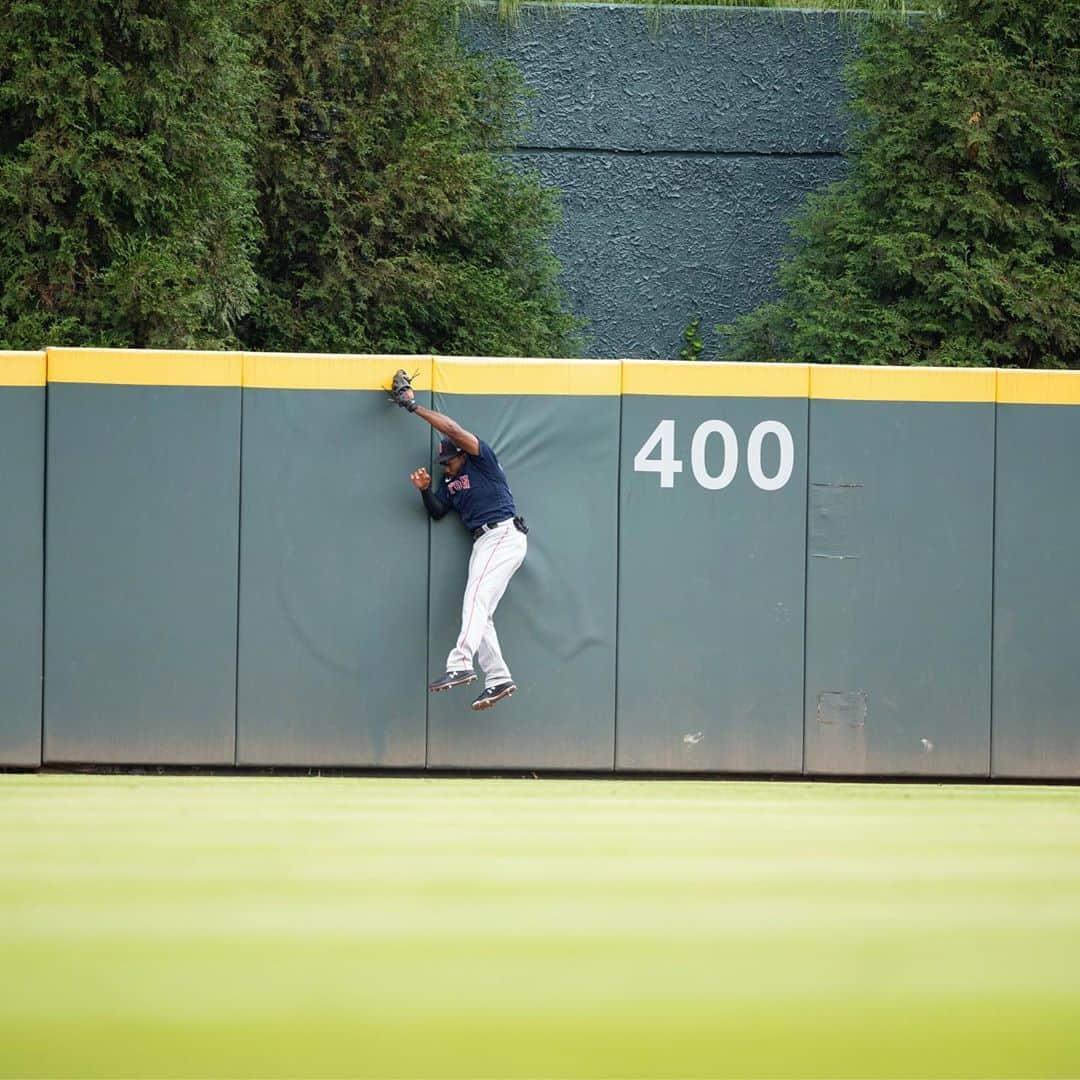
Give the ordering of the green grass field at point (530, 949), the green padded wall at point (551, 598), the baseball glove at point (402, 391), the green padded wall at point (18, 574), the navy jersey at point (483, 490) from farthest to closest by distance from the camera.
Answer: the green padded wall at point (551, 598) < the green padded wall at point (18, 574) < the navy jersey at point (483, 490) < the baseball glove at point (402, 391) < the green grass field at point (530, 949)

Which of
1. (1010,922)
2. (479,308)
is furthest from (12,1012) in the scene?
(479,308)

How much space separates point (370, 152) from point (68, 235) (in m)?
3.65

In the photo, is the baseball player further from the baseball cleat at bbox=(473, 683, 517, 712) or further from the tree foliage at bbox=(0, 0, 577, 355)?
the tree foliage at bbox=(0, 0, 577, 355)

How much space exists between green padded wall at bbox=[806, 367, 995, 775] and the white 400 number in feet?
0.66

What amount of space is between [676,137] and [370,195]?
3.79 metres

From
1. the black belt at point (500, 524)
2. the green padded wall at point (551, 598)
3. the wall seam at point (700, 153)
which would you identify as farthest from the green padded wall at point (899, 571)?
the wall seam at point (700, 153)

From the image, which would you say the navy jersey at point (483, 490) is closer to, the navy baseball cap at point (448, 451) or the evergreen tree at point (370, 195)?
the navy baseball cap at point (448, 451)

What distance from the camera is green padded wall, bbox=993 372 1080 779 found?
933 cm

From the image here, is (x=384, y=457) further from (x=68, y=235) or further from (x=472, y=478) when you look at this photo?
(x=68, y=235)

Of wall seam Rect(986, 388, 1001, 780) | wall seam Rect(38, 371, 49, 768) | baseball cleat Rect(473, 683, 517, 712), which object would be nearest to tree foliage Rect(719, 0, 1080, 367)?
wall seam Rect(986, 388, 1001, 780)

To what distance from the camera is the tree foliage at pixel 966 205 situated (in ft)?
45.6

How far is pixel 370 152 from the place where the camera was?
47.8 ft

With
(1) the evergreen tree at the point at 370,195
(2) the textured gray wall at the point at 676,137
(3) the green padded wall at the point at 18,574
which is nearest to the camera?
(3) the green padded wall at the point at 18,574

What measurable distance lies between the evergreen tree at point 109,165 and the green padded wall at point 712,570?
15.5 ft
